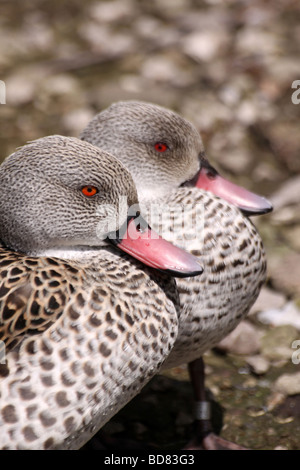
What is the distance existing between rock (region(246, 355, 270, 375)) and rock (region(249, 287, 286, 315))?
1.16 ft

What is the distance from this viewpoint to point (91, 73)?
600 centimetres

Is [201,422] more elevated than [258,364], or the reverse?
[258,364]

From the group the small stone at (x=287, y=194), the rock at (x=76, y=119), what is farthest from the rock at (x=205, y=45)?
the small stone at (x=287, y=194)

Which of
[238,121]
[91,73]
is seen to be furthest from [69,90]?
[238,121]

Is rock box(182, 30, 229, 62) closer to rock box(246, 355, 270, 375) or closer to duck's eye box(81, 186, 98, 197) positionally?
rock box(246, 355, 270, 375)

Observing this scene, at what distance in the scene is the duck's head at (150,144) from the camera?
3262 millimetres

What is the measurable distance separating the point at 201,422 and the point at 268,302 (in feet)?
3.05

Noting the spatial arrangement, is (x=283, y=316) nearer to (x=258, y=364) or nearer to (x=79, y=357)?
(x=258, y=364)

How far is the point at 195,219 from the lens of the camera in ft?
10.3

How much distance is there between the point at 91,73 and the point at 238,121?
1.25 m

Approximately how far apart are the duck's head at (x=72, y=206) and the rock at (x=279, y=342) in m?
1.17

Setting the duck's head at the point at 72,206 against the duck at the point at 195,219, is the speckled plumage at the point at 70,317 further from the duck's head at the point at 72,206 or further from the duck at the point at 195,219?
the duck at the point at 195,219

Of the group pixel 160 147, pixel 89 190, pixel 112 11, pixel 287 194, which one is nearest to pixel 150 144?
pixel 160 147
